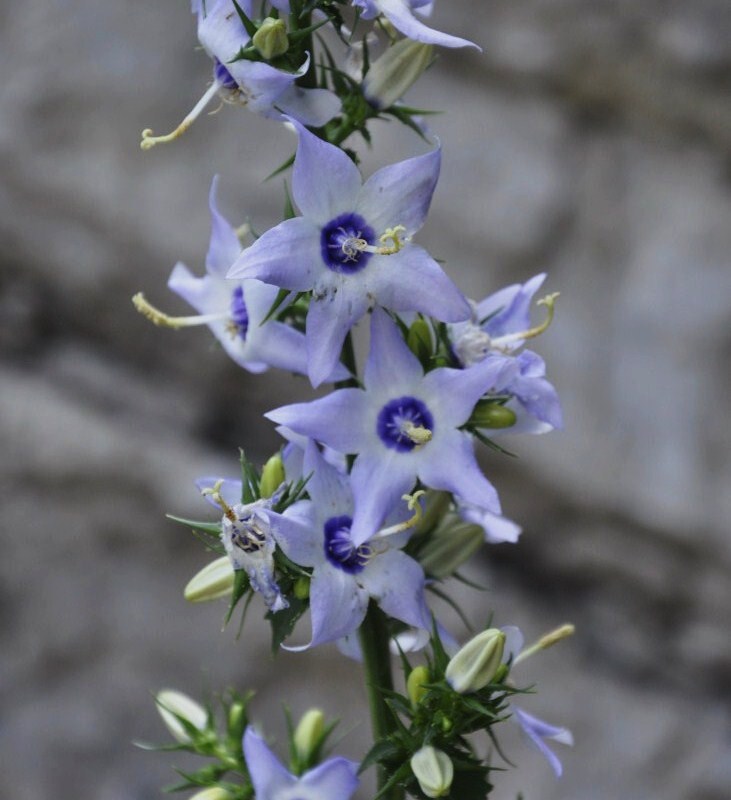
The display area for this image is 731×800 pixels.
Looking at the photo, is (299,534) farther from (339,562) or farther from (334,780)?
(334,780)

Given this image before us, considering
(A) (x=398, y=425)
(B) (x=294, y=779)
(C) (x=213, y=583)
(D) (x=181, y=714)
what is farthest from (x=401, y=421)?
(D) (x=181, y=714)

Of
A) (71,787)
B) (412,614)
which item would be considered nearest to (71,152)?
(71,787)

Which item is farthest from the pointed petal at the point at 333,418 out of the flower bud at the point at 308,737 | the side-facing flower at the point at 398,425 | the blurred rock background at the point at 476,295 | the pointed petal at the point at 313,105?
the blurred rock background at the point at 476,295

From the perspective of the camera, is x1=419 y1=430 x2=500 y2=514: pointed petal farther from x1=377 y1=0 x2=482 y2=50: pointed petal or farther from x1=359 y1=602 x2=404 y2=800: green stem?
x1=377 y1=0 x2=482 y2=50: pointed petal

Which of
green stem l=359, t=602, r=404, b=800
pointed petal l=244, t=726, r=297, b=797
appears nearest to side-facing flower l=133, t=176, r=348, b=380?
green stem l=359, t=602, r=404, b=800

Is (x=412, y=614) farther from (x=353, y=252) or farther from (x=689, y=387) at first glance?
(x=689, y=387)

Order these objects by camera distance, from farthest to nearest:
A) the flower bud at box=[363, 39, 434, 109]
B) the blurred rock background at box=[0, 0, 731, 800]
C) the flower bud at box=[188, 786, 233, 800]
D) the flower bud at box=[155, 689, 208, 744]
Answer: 1. the blurred rock background at box=[0, 0, 731, 800]
2. the flower bud at box=[155, 689, 208, 744]
3. the flower bud at box=[188, 786, 233, 800]
4. the flower bud at box=[363, 39, 434, 109]
